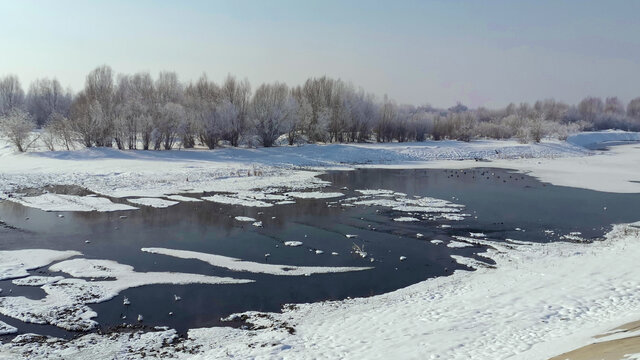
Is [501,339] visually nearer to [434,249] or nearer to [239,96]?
[434,249]

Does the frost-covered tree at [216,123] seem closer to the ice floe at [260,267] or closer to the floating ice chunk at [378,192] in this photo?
the floating ice chunk at [378,192]

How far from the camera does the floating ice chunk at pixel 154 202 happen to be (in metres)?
27.0

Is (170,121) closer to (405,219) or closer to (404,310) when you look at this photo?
(405,219)

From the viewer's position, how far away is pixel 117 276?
15062 millimetres

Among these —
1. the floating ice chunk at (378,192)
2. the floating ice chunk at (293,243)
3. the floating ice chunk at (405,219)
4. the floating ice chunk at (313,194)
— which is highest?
the floating ice chunk at (378,192)

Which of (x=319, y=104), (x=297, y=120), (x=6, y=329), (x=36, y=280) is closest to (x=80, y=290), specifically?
(x=36, y=280)

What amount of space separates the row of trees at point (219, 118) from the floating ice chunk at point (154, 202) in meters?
24.4

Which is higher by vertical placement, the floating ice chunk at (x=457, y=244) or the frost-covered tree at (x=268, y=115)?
the frost-covered tree at (x=268, y=115)

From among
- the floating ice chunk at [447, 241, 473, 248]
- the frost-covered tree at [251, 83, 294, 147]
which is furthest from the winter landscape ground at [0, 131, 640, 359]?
the frost-covered tree at [251, 83, 294, 147]

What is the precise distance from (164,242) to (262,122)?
4055 centimetres

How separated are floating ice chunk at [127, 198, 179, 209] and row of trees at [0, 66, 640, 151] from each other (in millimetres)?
24416

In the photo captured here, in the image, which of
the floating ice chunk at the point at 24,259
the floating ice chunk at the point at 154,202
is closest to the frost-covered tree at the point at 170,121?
the floating ice chunk at the point at 154,202

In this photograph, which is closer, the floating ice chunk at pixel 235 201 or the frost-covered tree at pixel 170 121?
the floating ice chunk at pixel 235 201

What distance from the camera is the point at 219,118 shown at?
55.9 metres
